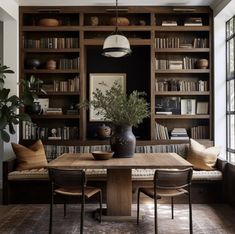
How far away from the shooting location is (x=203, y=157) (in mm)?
5363

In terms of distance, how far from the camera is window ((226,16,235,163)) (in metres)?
5.82

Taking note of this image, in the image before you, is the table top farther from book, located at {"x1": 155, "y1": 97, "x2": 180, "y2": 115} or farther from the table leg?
book, located at {"x1": 155, "y1": 97, "x2": 180, "y2": 115}

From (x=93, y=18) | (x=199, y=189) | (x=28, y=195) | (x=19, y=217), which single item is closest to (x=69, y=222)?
(x=19, y=217)

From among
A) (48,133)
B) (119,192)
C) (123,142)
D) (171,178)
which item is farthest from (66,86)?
(171,178)

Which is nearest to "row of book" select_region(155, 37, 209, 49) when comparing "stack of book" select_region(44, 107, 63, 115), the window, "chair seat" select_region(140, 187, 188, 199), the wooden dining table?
the window

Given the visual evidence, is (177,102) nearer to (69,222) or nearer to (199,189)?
(199,189)

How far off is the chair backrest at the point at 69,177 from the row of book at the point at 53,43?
2.94 meters

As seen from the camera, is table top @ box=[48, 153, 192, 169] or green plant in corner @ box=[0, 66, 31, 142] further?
green plant in corner @ box=[0, 66, 31, 142]

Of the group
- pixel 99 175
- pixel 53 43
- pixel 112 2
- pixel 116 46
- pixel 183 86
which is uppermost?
pixel 112 2

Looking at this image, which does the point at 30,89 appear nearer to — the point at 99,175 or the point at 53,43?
the point at 53,43

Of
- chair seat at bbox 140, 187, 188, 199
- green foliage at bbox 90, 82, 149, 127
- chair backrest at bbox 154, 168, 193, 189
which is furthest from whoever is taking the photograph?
green foliage at bbox 90, 82, 149, 127

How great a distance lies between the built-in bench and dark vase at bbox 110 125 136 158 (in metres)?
0.84

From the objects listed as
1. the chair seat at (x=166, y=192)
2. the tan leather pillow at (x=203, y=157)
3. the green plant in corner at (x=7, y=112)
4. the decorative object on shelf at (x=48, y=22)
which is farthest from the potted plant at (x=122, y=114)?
the decorative object on shelf at (x=48, y=22)

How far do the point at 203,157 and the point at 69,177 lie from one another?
2.45 meters
